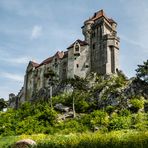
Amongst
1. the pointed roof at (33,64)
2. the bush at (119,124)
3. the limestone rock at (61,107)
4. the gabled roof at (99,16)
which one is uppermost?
the gabled roof at (99,16)

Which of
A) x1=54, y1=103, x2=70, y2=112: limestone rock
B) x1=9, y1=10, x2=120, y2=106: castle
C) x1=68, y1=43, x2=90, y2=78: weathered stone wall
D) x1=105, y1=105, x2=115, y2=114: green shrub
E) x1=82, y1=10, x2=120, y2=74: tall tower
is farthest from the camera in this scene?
x1=68, y1=43, x2=90, y2=78: weathered stone wall

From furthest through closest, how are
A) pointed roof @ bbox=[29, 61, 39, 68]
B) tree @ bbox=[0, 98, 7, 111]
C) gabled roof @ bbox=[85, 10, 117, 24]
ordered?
tree @ bbox=[0, 98, 7, 111]
pointed roof @ bbox=[29, 61, 39, 68]
gabled roof @ bbox=[85, 10, 117, 24]

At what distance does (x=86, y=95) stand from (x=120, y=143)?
57.5 m

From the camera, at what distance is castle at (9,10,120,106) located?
291 feet

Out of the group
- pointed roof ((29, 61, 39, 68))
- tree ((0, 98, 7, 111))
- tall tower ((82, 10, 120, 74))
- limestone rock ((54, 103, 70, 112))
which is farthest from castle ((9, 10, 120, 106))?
tree ((0, 98, 7, 111))

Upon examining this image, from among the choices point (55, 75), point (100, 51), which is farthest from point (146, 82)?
point (55, 75)

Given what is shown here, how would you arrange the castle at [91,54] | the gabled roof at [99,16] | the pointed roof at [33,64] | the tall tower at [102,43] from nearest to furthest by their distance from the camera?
1. the tall tower at [102,43]
2. the castle at [91,54]
3. the gabled roof at [99,16]
4. the pointed roof at [33,64]

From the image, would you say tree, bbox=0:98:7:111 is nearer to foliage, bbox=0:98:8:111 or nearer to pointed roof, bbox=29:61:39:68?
foliage, bbox=0:98:8:111

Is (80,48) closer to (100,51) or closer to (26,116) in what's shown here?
(100,51)

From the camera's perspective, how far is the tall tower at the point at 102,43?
88.1 meters

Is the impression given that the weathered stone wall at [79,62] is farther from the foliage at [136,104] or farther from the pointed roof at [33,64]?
the foliage at [136,104]

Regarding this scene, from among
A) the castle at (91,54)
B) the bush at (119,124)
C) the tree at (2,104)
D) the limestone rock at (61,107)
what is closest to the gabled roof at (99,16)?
the castle at (91,54)

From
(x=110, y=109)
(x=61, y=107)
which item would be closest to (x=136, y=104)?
(x=110, y=109)

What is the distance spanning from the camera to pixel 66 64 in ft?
306
